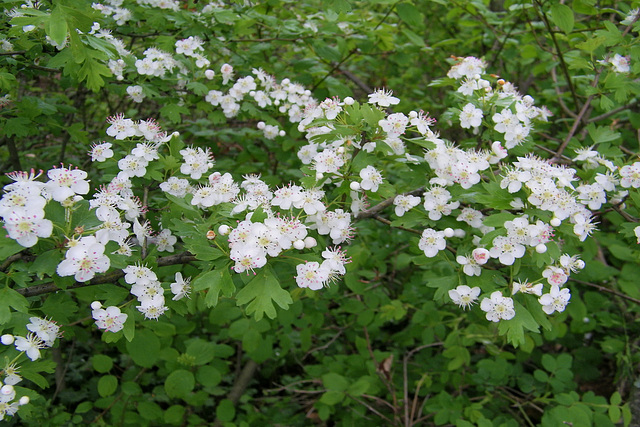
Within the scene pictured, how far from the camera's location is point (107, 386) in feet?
9.00

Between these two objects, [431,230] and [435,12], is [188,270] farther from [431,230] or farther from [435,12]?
[435,12]

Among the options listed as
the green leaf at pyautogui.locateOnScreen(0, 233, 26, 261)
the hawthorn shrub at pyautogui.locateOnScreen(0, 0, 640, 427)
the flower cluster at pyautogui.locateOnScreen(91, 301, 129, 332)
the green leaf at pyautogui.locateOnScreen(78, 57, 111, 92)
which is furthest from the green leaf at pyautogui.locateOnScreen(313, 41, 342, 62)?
the green leaf at pyautogui.locateOnScreen(0, 233, 26, 261)

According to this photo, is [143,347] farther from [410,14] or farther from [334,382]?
[410,14]

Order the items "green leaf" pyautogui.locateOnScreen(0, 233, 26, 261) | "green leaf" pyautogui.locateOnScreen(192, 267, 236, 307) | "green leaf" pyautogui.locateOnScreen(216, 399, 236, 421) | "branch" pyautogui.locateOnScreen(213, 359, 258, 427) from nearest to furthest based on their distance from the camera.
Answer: "green leaf" pyautogui.locateOnScreen(0, 233, 26, 261)
"green leaf" pyautogui.locateOnScreen(192, 267, 236, 307)
"green leaf" pyautogui.locateOnScreen(216, 399, 236, 421)
"branch" pyautogui.locateOnScreen(213, 359, 258, 427)

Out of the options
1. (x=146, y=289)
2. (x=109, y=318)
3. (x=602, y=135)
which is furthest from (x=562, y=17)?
(x=109, y=318)

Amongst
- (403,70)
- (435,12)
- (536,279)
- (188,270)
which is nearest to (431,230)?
(536,279)

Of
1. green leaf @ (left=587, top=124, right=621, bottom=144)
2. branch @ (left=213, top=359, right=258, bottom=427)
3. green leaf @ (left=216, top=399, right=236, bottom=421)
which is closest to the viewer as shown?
green leaf @ (left=587, top=124, right=621, bottom=144)

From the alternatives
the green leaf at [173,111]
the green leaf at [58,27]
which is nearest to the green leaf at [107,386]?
the green leaf at [173,111]

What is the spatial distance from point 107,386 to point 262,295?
1634 mm

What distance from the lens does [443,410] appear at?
2.86 metres

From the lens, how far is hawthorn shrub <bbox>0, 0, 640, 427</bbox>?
1.70 meters

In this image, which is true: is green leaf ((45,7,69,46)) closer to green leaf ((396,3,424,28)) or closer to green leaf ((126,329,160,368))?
green leaf ((126,329,160,368))

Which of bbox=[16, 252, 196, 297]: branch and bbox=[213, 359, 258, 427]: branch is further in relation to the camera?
bbox=[213, 359, 258, 427]: branch

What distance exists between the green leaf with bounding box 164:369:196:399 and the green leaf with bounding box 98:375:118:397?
30 cm
